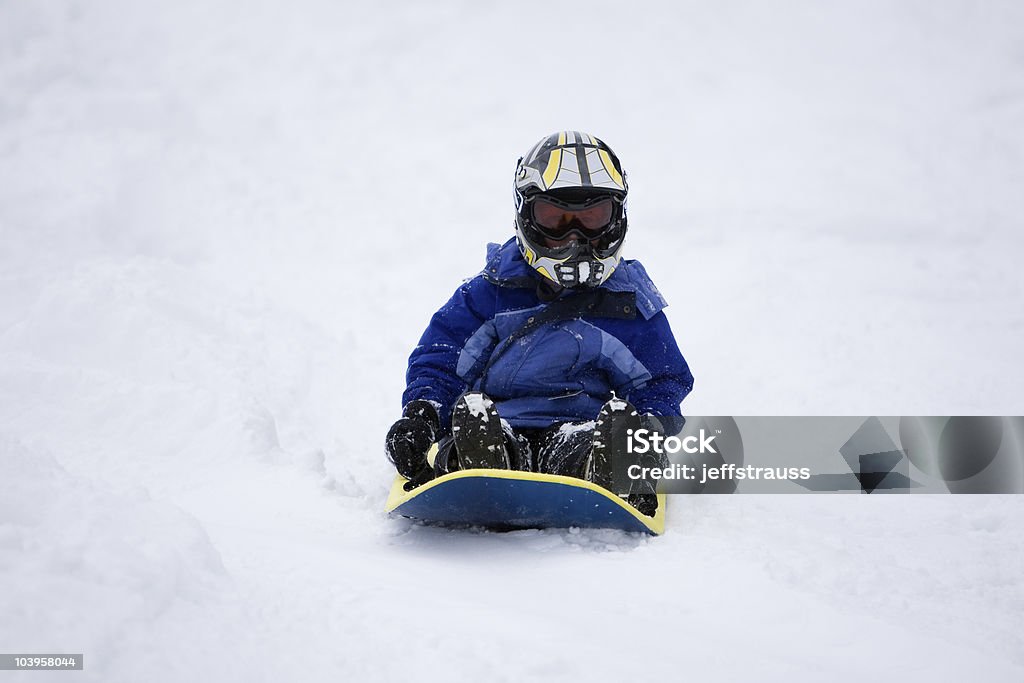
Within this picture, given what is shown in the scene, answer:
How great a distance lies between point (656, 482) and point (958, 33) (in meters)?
10.6

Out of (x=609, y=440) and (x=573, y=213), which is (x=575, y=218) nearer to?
(x=573, y=213)

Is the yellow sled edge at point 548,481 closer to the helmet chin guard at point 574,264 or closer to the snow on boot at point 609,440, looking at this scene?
the snow on boot at point 609,440

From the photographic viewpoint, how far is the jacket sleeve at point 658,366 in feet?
12.6

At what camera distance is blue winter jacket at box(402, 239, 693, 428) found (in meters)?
3.78

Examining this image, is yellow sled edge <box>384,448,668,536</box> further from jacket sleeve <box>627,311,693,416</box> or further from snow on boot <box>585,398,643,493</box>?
jacket sleeve <box>627,311,693,416</box>

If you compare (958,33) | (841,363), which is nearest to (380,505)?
(841,363)

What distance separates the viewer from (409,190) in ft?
31.7

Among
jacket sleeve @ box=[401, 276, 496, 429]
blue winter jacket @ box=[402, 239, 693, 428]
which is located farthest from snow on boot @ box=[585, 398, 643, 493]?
jacket sleeve @ box=[401, 276, 496, 429]

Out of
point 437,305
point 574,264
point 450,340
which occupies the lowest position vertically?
point 450,340

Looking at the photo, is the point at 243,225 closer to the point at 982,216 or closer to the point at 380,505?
the point at 380,505

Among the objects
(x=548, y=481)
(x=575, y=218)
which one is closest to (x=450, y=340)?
(x=575, y=218)

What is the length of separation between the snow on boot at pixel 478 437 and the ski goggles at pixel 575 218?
948mm

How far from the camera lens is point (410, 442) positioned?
3473 millimetres

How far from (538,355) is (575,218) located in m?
0.59
